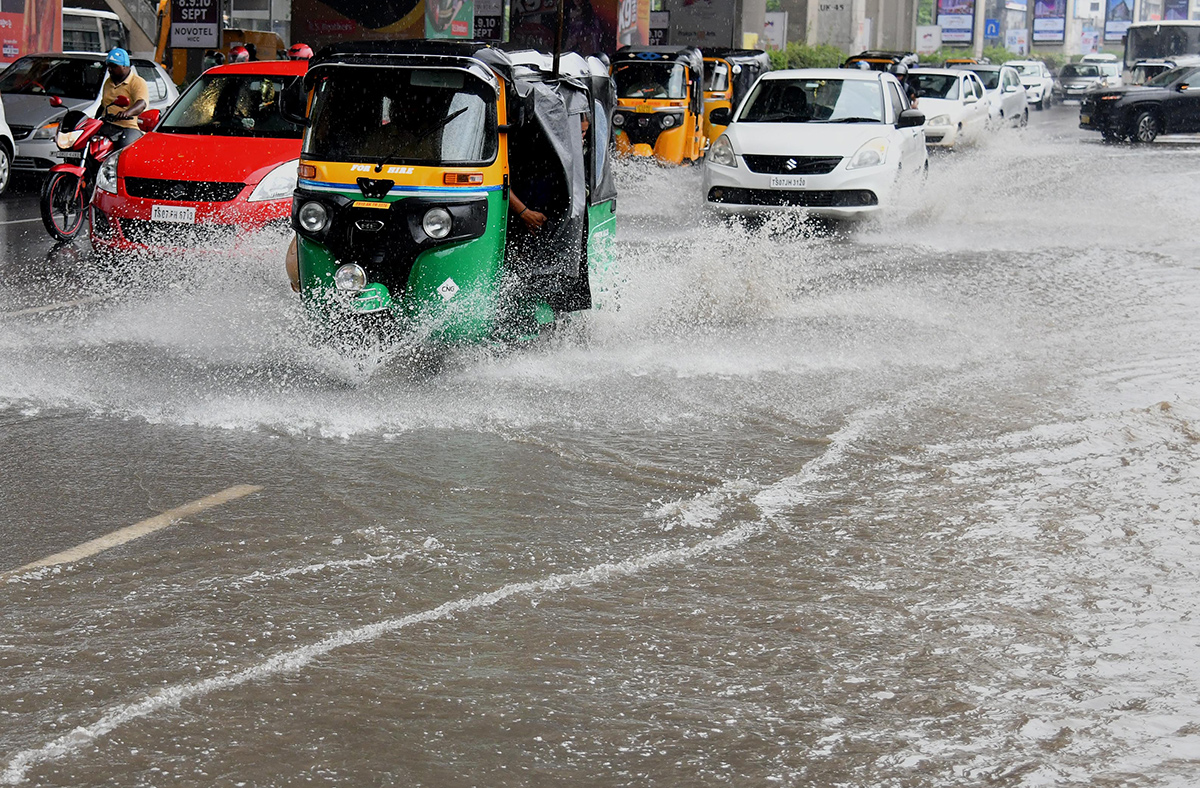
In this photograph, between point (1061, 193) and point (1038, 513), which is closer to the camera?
point (1038, 513)

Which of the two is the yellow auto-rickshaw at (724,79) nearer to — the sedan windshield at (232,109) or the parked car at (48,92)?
the parked car at (48,92)

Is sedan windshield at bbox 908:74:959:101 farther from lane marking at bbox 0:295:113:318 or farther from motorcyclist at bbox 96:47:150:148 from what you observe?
lane marking at bbox 0:295:113:318

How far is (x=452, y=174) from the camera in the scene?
7.58m

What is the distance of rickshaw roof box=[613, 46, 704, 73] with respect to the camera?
22438 mm

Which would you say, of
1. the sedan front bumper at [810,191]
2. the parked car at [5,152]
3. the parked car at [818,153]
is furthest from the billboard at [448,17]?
the sedan front bumper at [810,191]

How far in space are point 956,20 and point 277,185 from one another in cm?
6940

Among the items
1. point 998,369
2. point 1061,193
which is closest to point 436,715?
point 998,369

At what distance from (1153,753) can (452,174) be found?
5014 millimetres

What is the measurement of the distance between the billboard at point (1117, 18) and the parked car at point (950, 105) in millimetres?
65228

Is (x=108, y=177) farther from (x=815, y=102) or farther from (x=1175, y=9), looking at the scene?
(x=1175, y=9)

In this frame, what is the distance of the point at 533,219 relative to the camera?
316 inches

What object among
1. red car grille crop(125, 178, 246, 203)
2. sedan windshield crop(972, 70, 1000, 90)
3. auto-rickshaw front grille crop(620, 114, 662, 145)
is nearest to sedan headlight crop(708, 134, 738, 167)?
red car grille crop(125, 178, 246, 203)

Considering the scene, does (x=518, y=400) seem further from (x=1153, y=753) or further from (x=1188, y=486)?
(x=1153, y=753)

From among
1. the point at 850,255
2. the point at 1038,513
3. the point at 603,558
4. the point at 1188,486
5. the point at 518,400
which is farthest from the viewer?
the point at 850,255
